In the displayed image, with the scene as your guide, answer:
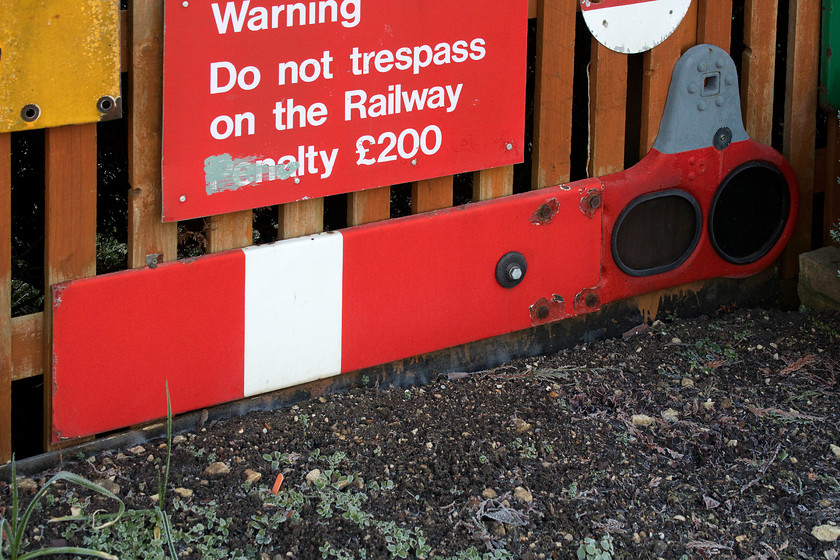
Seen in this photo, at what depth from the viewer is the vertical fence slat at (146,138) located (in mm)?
2949

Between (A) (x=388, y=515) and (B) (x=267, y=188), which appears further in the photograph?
(B) (x=267, y=188)

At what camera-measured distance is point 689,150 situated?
4.04 meters

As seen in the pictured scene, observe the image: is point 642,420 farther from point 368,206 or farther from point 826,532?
point 368,206

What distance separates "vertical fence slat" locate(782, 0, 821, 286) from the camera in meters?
4.23

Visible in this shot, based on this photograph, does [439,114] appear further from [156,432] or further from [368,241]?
[156,432]

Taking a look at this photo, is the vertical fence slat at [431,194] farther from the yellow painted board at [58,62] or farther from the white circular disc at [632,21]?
the yellow painted board at [58,62]

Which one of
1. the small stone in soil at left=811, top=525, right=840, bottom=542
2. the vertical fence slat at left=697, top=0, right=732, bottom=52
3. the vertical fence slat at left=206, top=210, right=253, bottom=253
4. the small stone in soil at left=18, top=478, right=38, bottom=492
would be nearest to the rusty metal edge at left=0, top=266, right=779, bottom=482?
the small stone in soil at left=18, top=478, right=38, bottom=492

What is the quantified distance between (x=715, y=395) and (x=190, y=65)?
1951 mm

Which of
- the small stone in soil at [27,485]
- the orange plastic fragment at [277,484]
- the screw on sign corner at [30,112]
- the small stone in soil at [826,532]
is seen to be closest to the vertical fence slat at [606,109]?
the small stone in soil at [826,532]

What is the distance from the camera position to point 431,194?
3609 millimetres

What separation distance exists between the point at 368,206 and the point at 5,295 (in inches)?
42.6

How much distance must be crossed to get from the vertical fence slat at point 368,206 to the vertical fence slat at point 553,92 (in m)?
0.58

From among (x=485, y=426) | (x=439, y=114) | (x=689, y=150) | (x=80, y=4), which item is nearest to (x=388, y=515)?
(x=485, y=426)

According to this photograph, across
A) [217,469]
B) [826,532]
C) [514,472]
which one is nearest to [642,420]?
[514,472]
